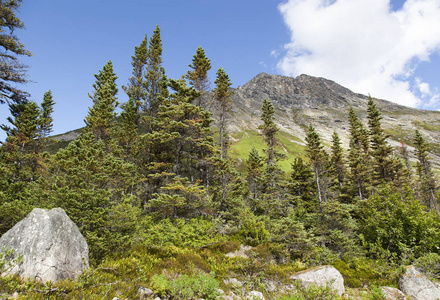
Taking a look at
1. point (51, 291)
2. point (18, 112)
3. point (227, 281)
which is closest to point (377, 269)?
point (227, 281)

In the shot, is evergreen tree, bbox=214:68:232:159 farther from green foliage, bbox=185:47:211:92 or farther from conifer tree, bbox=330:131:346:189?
conifer tree, bbox=330:131:346:189

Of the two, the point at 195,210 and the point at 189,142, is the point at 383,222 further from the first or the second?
the point at 189,142

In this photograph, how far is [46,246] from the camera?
23.6 feet

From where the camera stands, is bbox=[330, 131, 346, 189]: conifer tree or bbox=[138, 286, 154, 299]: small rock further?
bbox=[330, 131, 346, 189]: conifer tree

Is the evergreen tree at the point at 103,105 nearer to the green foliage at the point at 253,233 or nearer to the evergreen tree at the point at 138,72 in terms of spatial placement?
the evergreen tree at the point at 138,72

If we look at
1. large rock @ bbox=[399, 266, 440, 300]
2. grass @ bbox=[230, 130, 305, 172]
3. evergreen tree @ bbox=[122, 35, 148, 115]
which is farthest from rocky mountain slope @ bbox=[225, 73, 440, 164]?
large rock @ bbox=[399, 266, 440, 300]

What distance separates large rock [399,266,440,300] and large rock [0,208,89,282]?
47.5 feet

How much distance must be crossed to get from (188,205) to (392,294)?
43.0 ft

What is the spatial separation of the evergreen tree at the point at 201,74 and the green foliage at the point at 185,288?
19.1m

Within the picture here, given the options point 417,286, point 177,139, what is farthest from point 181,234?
point 417,286

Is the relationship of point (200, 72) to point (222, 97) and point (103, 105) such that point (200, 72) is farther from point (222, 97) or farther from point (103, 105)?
point (103, 105)

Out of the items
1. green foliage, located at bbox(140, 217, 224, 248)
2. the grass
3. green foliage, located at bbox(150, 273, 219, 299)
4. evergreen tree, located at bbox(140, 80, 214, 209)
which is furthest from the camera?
the grass

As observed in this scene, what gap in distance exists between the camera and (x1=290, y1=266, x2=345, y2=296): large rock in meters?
9.99

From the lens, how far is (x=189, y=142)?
65.9 ft
